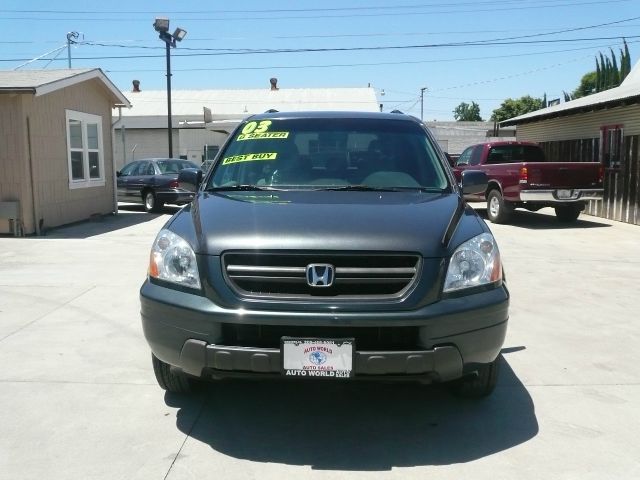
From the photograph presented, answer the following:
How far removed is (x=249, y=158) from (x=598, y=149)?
13.5 metres

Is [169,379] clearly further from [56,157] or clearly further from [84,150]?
[84,150]

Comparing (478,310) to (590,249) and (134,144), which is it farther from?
(134,144)

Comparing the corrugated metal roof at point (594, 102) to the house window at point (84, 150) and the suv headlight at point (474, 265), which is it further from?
the house window at point (84, 150)

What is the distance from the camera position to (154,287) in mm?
3252

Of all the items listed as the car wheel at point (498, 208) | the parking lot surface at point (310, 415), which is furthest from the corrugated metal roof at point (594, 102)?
the parking lot surface at point (310, 415)

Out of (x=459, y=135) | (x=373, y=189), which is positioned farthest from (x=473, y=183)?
(x=459, y=135)

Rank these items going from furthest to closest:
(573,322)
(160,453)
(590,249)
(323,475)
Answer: (590,249), (573,322), (160,453), (323,475)

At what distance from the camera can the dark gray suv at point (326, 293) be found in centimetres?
290

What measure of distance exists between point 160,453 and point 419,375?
1389 millimetres

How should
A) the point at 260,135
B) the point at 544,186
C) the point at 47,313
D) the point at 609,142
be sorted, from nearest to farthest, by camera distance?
the point at 260,135 → the point at 47,313 → the point at 544,186 → the point at 609,142

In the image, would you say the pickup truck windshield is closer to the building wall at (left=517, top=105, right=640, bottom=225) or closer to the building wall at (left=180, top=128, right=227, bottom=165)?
the building wall at (left=517, top=105, right=640, bottom=225)

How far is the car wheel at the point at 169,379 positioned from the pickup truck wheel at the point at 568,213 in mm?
12004

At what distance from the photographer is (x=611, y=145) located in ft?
48.5

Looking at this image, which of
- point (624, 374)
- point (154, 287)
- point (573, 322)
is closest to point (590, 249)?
point (573, 322)
